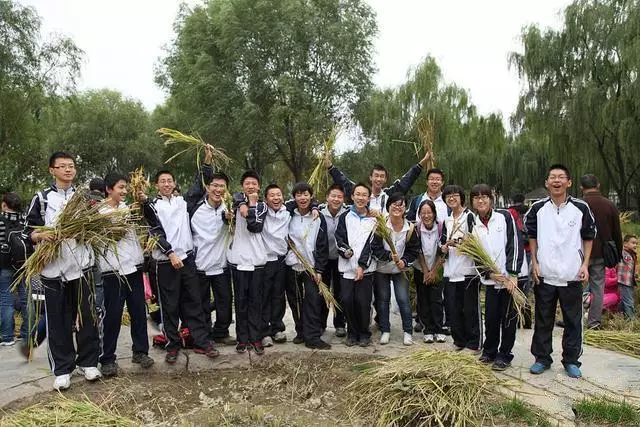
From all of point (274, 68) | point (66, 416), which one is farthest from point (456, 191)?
point (274, 68)

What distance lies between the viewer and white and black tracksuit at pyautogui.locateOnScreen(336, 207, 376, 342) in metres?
4.88

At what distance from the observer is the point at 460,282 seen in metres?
4.68

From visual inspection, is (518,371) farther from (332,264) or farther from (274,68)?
(274,68)

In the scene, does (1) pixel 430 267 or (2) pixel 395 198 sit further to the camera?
(1) pixel 430 267

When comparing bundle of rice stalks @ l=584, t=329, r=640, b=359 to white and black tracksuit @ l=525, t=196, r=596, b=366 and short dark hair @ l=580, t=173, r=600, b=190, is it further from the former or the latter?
short dark hair @ l=580, t=173, r=600, b=190

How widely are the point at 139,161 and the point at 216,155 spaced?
2300 cm

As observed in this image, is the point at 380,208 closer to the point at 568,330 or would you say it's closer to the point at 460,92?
the point at 568,330

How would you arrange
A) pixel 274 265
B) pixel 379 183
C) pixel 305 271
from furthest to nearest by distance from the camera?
pixel 379 183, pixel 305 271, pixel 274 265

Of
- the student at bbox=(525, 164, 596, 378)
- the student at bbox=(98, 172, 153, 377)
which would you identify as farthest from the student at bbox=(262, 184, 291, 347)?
the student at bbox=(525, 164, 596, 378)

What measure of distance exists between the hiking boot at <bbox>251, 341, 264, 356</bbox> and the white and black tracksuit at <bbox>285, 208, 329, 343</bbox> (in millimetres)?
441

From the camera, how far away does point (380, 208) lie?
5.38 meters

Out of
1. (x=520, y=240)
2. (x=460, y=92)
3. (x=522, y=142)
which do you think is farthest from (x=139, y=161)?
(x=520, y=240)

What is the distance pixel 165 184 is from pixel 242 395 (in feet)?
6.18

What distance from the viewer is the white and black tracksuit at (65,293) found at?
3.82 meters
